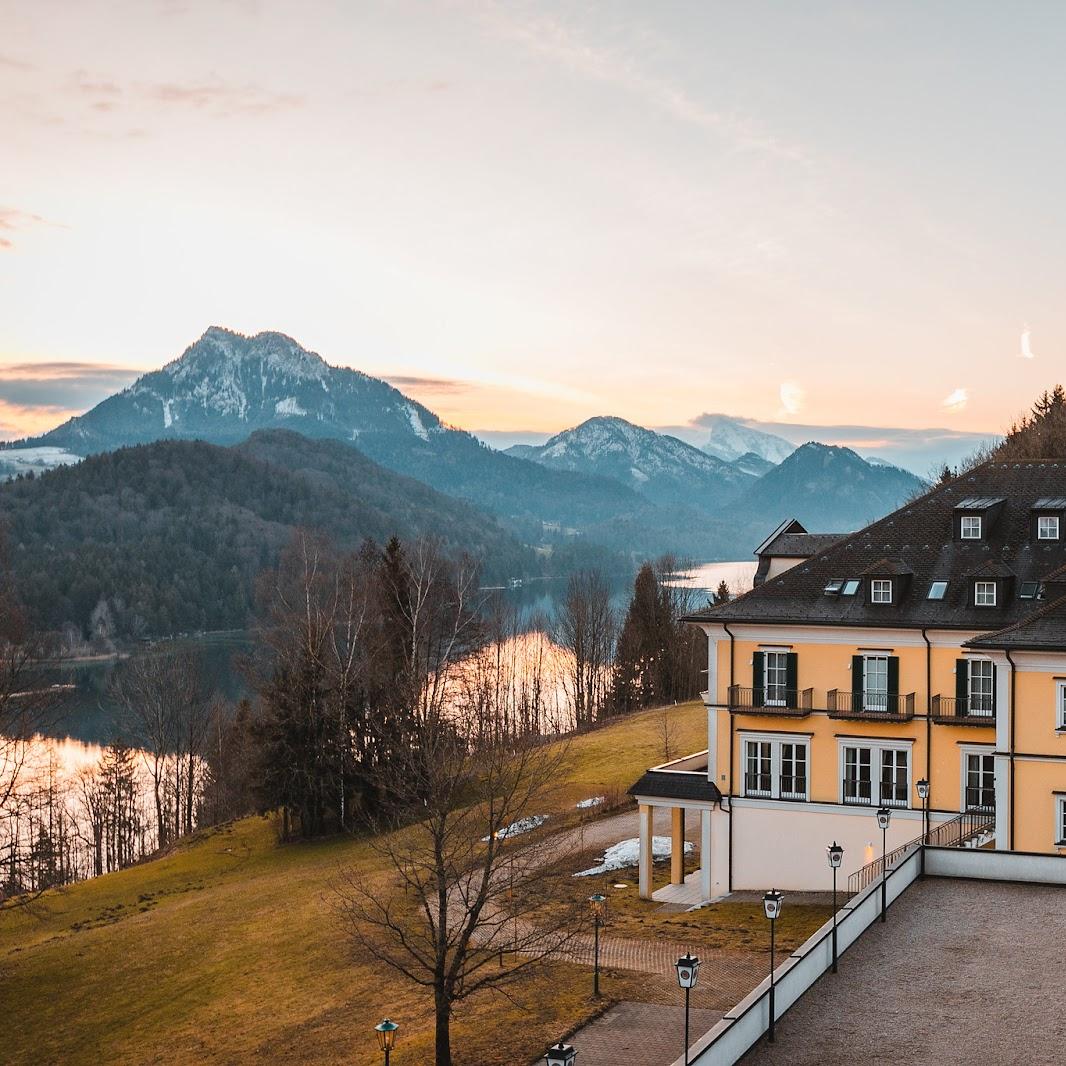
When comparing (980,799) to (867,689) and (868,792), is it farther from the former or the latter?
(867,689)

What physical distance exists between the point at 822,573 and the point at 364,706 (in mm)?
23812

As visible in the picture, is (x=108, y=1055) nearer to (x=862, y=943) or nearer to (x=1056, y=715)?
(x=862, y=943)

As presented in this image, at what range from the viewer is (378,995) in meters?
30.9

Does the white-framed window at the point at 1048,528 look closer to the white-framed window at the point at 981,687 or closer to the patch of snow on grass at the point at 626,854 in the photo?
the white-framed window at the point at 981,687

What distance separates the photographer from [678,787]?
123 feet

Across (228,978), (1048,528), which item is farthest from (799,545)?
(228,978)

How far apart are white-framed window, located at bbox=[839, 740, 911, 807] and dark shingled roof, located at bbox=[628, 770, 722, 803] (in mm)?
3769

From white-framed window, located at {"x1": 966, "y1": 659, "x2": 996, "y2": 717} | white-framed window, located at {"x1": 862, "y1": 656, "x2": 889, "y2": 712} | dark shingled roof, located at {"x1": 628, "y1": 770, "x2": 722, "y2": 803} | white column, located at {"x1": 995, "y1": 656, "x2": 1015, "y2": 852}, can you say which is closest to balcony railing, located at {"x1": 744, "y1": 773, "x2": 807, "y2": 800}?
dark shingled roof, located at {"x1": 628, "y1": 770, "x2": 722, "y2": 803}

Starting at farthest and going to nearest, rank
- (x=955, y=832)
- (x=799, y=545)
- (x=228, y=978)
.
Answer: (x=799, y=545) → (x=228, y=978) → (x=955, y=832)

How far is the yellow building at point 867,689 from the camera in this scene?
34.0 meters

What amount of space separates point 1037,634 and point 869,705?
635cm

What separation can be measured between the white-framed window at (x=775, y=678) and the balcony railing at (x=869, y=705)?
4.15 feet

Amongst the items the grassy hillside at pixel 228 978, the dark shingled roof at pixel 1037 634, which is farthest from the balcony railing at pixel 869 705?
the grassy hillside at pixel 228 978

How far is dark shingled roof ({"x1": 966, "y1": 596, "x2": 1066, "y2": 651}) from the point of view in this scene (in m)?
29.4
